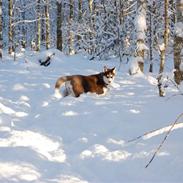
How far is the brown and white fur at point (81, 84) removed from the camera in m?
11.8

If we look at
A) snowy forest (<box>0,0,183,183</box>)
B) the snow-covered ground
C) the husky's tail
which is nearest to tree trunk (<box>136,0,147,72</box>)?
snowy forest (<box>0,0,183,183</box>)

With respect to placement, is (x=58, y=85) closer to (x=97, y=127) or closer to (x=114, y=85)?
(x=114, y=85)

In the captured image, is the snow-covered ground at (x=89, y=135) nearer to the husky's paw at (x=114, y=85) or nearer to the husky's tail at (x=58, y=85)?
the husky's paw at (x=114, y=85)

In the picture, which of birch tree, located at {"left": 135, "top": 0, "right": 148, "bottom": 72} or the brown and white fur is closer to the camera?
the brown and white fur

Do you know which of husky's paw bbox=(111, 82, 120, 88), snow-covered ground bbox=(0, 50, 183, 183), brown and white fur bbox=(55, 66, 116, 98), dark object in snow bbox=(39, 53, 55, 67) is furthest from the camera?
dark object in snow bbox=(39, 53, 55, 67)

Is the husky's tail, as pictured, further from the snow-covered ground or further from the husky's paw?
the husky's paw

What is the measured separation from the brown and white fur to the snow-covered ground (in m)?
0.30

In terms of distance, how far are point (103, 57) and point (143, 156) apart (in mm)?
15244

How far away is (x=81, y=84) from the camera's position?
11836 mm

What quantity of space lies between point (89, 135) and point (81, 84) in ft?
12.7

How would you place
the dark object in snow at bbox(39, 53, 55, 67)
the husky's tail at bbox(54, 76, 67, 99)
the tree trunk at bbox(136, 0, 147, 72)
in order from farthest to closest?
the dark object in snow at bbox(39, 53, 55, 67)
the tree trunk at bbox(136, 0, 147, 72)
the husky's tail at bbox(54, 76, 67, 99)

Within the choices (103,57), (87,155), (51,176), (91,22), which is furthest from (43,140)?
(91,22)

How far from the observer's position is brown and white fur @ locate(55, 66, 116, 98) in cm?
1175

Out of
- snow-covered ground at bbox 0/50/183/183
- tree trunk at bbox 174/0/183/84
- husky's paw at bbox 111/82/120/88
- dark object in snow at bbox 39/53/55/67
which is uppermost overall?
tree trunk at bbox 174/0/183/84
